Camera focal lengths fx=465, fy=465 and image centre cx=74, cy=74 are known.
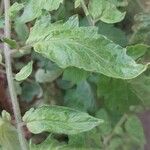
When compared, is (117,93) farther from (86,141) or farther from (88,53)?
(88,53)

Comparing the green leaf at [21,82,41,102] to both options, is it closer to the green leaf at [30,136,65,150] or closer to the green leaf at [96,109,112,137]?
the green leaf at [96,109,112,137]

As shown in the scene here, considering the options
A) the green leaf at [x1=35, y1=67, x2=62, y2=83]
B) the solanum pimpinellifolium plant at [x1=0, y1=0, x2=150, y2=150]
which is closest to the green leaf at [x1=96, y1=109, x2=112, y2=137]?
the solanum pimpinellifolium plant at [x1=0, y1=0, x2=150, y2=150]

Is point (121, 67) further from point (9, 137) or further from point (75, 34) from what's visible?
point (9, 137)

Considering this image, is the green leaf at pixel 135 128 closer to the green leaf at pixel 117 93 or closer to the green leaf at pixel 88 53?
the green leaf at pixel 117 93

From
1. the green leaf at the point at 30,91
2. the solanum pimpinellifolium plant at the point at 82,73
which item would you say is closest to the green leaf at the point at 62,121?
the solanum pimpinellifolium plant at the point at 82,73

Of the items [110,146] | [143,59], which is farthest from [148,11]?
[110,146]

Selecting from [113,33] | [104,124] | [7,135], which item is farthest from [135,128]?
[7,135]
